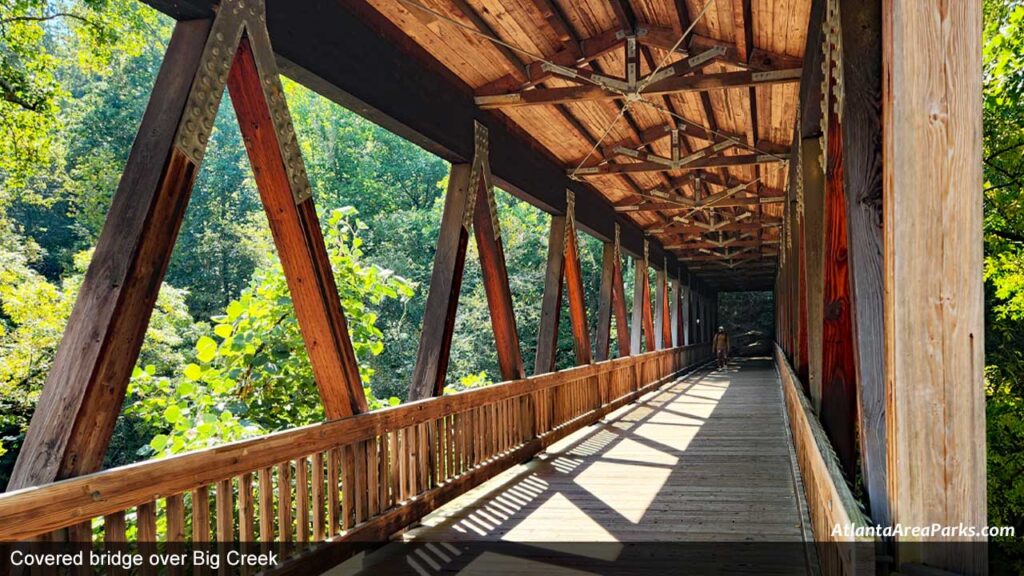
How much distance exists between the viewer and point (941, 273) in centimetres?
173

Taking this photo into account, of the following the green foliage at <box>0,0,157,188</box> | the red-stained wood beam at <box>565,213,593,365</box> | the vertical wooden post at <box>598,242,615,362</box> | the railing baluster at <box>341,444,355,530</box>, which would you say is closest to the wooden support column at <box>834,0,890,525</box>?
the railing baluster at <box>341,444,355,530</box>

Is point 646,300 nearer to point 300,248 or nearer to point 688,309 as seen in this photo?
point 688,309

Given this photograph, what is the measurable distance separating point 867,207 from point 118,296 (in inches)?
88.9

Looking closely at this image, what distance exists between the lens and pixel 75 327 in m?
2.46

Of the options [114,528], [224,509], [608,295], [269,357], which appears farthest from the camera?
[608,295]

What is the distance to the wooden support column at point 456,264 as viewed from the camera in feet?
17.3

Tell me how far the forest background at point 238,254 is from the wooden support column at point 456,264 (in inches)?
17.4

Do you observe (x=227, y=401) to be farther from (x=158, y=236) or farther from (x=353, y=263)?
(x=158, y=236)

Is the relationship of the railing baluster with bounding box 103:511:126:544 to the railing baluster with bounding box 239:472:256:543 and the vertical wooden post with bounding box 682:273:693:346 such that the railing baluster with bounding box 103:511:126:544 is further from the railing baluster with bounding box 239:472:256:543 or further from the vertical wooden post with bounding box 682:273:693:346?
the vertical wooden post with bounding box 682:273:693:346

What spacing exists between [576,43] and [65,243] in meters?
22.0

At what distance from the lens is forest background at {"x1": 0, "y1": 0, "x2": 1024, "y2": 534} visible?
5430 millimetres

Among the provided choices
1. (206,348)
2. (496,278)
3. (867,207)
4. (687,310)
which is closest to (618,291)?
(496,278)

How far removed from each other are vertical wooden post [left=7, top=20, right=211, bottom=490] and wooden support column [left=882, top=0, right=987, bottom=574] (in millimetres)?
2196

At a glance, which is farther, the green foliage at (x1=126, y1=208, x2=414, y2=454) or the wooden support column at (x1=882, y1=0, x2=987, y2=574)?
the green foliage at (x1=126, y1=208, x2=414, y2=454)
